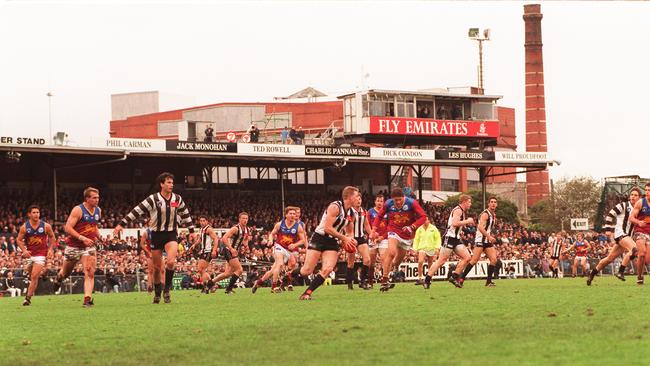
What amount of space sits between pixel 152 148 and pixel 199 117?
203 feet

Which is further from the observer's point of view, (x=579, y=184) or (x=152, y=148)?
(x=579, y=184)

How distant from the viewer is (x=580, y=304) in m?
16.3

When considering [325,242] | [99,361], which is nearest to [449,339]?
[99,361]

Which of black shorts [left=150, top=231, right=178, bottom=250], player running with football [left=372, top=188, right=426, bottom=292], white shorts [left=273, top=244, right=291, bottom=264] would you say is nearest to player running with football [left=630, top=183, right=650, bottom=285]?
player running with football [left=372, top=188, right=426, bottom=292]

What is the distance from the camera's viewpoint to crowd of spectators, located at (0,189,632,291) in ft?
143

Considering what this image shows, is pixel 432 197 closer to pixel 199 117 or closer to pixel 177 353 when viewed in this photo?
pixel 199 117

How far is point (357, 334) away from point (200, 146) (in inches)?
1902

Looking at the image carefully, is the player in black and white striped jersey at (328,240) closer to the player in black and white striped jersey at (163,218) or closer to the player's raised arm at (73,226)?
the player in black and white striped jersey at (163,218)

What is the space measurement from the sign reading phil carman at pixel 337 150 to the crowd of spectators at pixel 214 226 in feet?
12.3

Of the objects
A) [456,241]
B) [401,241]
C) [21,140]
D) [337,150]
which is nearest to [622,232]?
[456,241]

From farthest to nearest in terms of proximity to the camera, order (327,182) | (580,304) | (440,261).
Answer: (327,182), (440,261), (580,304)

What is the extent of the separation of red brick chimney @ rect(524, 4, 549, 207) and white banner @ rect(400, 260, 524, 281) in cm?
6021

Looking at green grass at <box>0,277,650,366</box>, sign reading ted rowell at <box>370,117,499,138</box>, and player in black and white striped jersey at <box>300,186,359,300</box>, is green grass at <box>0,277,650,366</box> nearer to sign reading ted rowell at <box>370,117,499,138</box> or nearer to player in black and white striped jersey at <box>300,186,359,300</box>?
player in black and white striped jersey at <box>300,186,359,300</box>

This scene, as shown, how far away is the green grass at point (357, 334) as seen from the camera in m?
9.78
